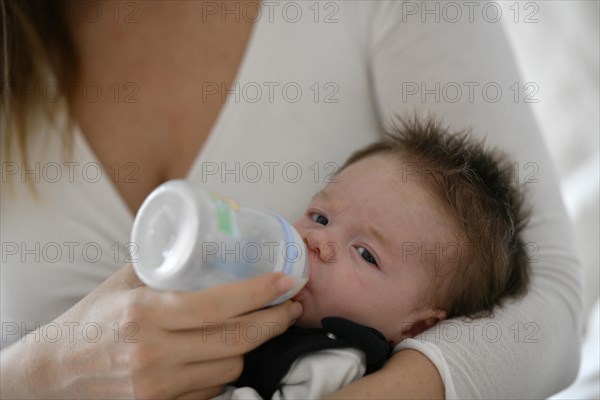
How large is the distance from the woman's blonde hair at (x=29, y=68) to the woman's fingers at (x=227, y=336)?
58 cm

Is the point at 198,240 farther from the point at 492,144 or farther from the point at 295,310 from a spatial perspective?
the point at 492,144

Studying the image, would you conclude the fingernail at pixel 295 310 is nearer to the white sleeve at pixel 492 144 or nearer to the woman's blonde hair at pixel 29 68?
the white sleeve at pixel 492 144

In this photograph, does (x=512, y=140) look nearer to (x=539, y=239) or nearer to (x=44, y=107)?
(x=539, y=239)

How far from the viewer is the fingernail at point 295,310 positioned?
0.99 metres

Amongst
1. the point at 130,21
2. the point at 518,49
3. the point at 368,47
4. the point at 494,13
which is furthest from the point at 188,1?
the point at 518,49

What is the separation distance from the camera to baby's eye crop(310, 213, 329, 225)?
113cm

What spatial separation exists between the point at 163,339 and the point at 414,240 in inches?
15.5

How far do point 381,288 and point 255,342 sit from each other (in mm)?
224

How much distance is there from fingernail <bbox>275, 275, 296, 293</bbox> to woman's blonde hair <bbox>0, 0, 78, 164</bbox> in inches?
23.6

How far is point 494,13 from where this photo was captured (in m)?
1.39

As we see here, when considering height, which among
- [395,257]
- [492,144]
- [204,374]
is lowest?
[204,374]

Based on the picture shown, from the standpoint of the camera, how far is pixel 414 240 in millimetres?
1094

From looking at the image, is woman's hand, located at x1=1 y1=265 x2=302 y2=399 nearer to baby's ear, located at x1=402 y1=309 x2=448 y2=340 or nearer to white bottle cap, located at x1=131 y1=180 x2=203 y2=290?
white bottle cap, located at x1=131 y1=180 x2=203 y2=290

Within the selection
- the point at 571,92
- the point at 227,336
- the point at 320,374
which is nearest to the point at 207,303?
the point at 227,336
